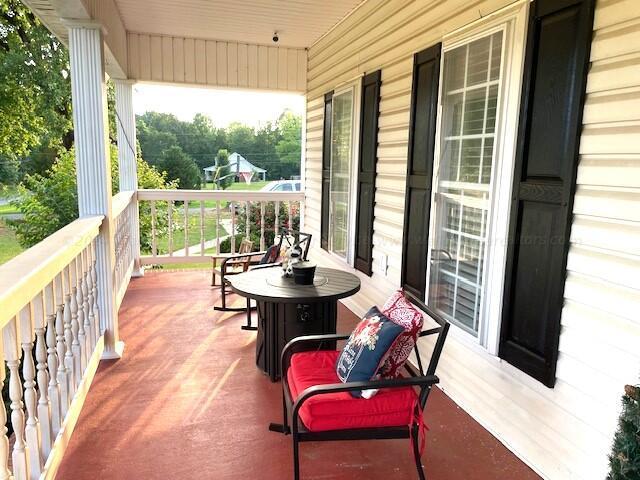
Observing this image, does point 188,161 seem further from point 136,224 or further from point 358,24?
point 358,24

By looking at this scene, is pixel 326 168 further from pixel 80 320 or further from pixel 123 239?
pixel 80 320

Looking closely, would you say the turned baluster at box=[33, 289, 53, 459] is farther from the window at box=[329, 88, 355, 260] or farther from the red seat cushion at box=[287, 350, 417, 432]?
the window at box=[329, 88, 355, 260]

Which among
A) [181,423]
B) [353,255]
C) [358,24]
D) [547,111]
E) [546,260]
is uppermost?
[358,24]

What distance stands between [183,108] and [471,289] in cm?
1725

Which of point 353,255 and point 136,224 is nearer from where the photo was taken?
point 353,255

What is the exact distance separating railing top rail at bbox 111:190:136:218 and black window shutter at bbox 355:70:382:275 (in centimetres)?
220

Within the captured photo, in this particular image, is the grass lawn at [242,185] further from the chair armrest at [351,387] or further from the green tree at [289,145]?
the chair armrest at [351,387]

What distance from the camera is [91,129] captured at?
120 inches

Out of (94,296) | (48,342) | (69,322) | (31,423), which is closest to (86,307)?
(94,296)

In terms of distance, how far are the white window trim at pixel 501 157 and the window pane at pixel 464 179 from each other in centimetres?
8

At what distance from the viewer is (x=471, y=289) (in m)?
2.74

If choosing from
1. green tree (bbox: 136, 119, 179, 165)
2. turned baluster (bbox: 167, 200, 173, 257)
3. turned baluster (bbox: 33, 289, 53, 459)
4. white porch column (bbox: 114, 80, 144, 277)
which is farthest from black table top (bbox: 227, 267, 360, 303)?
green tree (bbox: 136, 119, 179, 165)

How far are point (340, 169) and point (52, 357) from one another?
11.4 ft

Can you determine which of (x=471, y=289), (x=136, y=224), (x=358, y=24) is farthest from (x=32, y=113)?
(x=471, y=289)
